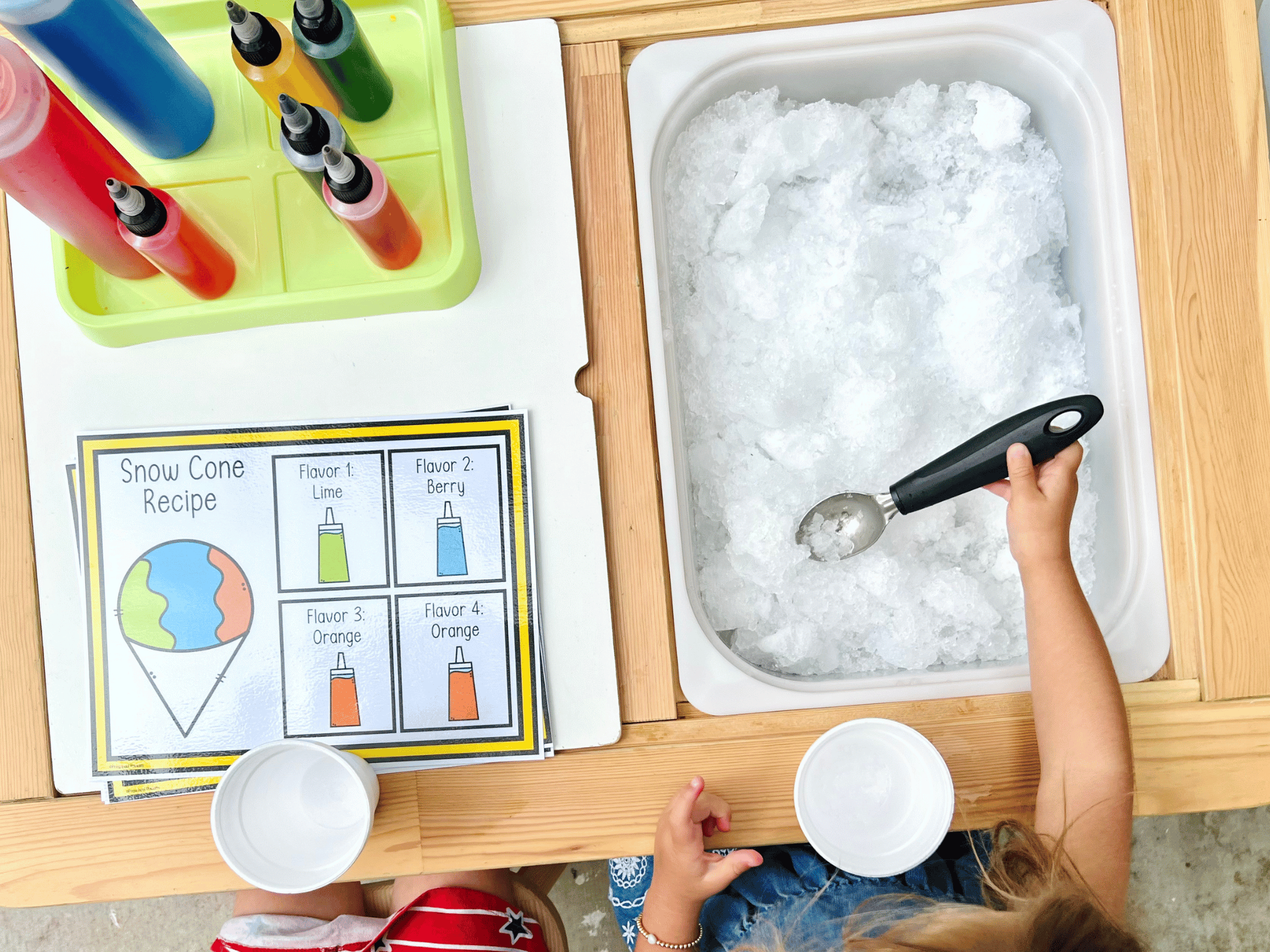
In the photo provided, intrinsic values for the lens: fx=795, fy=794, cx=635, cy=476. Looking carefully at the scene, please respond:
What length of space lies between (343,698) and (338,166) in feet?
1.54

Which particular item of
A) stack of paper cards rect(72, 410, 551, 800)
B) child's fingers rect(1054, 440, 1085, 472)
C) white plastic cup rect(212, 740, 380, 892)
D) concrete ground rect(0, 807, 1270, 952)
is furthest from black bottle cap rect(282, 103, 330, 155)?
concrete ground rect(0, 807, 1270, 952)

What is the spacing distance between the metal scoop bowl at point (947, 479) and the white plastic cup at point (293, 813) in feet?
1.64

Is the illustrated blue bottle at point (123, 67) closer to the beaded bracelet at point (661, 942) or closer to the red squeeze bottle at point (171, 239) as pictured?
the red squeeze bottle at point (171, 239)

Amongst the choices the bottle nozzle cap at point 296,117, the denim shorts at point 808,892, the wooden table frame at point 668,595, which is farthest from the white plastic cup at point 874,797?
the bottle nozzle cap at point 296,117

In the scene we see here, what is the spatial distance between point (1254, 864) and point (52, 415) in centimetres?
175

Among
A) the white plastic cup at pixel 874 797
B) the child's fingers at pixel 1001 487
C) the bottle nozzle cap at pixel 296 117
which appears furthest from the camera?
the child's fingers at pixel 1001 487

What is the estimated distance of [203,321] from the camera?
739 mm

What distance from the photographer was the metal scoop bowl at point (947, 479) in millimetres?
725

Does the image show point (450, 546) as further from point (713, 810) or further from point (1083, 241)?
point (1083, 241)

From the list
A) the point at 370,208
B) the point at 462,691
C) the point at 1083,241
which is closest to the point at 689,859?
the point at 462,691

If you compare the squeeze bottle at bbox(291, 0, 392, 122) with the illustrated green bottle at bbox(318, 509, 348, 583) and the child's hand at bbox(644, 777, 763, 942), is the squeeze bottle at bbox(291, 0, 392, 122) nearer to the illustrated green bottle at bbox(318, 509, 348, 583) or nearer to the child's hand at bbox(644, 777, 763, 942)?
the illustrated green bottle at bbox(318, 509, 348, 583)

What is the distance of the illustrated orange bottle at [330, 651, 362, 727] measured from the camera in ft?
2.44

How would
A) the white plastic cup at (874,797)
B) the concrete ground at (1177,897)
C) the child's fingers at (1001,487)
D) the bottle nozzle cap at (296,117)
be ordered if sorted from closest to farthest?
the bottle nozzle cap at (296,117) < the white plastic cup at (874,797) < the child's fingers at (1001,487) < the concrete ground at (1177,897)

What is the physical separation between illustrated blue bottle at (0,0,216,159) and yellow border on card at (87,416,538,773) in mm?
271
